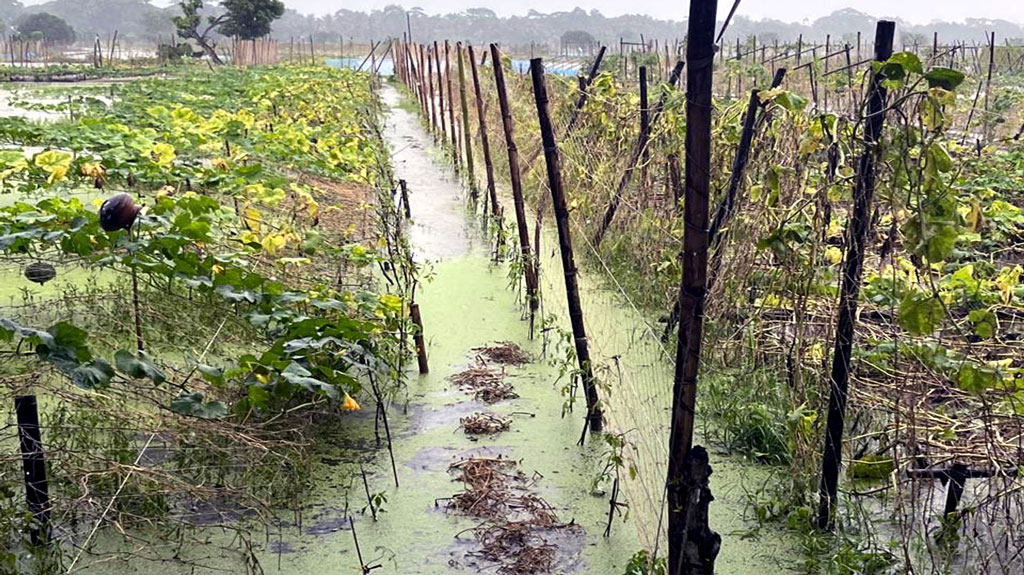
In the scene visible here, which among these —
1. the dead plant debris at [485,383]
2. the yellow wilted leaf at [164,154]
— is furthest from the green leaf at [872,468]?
the yellow wilted leaf at [164,154]

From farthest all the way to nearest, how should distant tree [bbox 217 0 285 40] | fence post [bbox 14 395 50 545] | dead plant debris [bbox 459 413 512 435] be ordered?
1. distant tree [bbox 217 0 285 40]
2. dead plant debris [bbox 459 413 512 435]
3. fence post [bbox 14 395 50 545]

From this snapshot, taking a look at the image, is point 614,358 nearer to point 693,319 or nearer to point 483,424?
point 483,424

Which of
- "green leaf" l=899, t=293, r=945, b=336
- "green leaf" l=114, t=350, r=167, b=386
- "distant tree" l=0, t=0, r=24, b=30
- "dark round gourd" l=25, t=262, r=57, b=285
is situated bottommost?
"dark round gourd" l=25, t=262, r=57, b=285

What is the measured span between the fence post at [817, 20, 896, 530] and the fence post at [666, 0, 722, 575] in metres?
0.50

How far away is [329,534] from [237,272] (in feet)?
3.55

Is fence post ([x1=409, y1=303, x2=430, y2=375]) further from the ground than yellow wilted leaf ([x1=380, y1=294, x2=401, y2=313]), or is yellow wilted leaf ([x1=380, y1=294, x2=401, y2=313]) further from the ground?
yellow wilted leaf ([x1=380, y1=294, x2=401, y2=313])

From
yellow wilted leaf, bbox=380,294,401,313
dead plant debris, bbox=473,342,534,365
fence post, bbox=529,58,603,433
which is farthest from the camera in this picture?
dead plant debris, bbox=473,342,534,365

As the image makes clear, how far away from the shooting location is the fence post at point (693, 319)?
2.43 metres

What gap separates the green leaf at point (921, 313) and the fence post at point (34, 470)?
7.99ft

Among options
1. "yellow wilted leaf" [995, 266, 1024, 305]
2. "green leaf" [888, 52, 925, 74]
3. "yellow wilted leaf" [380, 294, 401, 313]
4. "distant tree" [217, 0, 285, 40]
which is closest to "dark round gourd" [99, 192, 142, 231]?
"yellow wilted leaf" [380, 294, 401, 313]

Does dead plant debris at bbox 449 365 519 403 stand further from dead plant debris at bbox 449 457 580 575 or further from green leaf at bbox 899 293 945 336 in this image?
green leaf at bbox 899 293 945 336

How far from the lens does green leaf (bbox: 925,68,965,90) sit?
2385 millimetres

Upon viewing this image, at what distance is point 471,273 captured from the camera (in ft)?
24.0

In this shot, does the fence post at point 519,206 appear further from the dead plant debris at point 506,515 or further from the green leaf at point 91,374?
the green leaf at point 91,374
